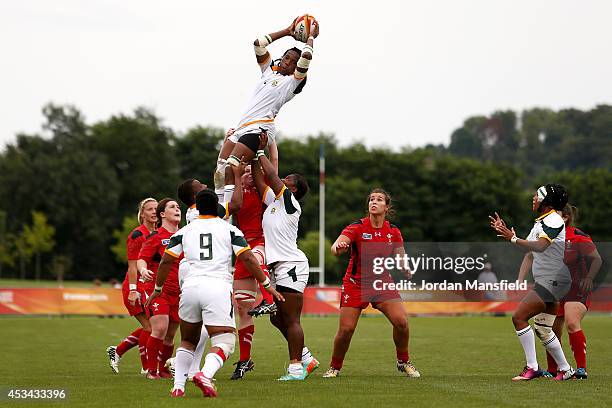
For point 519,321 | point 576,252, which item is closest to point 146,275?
point 519,321

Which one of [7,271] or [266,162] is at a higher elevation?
[266,162]

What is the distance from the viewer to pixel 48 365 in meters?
16.5

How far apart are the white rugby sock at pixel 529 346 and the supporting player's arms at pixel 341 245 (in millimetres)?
2665

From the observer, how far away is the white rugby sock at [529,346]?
13430 mm

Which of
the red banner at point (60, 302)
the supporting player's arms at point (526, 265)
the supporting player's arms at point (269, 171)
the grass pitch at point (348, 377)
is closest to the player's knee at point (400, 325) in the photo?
the grass pitch at point (348, 377)

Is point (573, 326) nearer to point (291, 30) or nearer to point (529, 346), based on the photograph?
point (529, 346)

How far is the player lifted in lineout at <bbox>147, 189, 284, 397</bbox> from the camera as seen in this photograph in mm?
A: 10898

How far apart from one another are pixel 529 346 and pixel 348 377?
245 centimetres

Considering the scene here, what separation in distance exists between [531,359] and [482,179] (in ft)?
261

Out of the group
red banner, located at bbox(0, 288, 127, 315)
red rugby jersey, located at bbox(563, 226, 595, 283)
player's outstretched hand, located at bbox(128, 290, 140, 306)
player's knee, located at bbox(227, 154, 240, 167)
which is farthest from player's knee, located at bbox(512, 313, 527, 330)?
red banner, located at bbox(0, 288, 127, 315)

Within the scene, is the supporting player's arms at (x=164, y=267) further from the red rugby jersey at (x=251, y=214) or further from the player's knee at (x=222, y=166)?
the red rugby jersey at (x=251, y=214)

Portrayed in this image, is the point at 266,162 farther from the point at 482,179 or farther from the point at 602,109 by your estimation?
the point at 482,179

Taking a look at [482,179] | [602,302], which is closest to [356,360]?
[602,302]

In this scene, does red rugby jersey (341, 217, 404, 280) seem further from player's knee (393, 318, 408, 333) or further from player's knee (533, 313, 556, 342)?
player's knee (533, 313, 556, 342)
